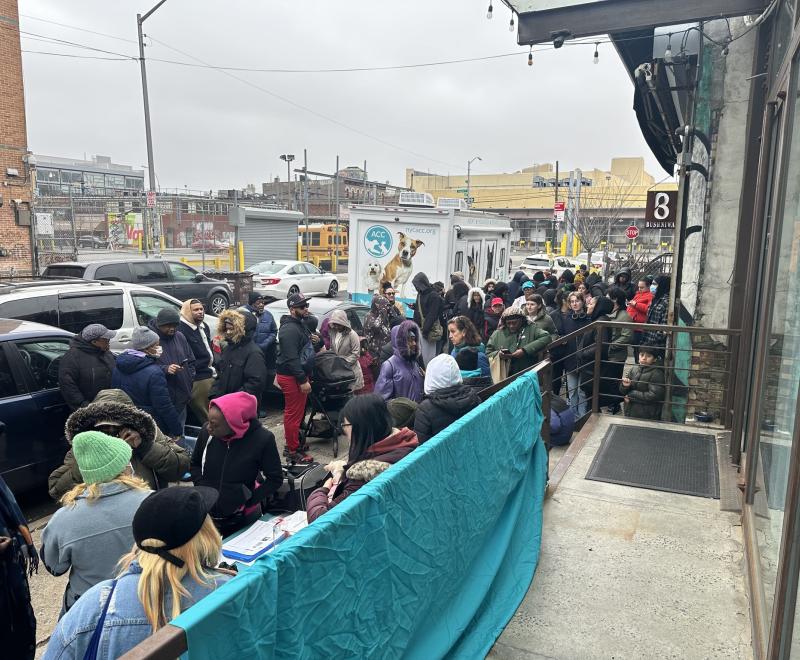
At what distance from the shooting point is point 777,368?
12.1 ft

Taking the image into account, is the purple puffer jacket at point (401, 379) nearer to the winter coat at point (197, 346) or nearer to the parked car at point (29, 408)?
the winter coat at point (197, 346)

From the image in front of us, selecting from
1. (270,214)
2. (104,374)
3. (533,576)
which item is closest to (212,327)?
(104,374)

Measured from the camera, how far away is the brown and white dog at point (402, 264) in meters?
14.2

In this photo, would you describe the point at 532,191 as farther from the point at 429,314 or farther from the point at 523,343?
the point at 523,343

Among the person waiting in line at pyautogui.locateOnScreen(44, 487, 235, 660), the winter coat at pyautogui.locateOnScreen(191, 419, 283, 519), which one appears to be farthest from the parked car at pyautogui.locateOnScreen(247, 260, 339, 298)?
the person waiting in line at pyautogui.locateOnScreen(44, 487, 235, 660)

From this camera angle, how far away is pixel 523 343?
299 inches

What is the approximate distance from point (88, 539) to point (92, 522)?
0.07m

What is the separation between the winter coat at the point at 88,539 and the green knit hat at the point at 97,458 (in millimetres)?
63

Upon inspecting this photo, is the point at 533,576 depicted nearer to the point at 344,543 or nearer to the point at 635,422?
the point at 344,543

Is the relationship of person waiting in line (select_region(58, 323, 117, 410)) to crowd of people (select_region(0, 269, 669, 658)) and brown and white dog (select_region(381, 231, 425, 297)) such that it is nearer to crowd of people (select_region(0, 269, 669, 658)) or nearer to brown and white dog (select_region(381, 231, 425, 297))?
crowd of people (select_region(0, 269, 669, 658))

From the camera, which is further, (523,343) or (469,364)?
(523,343)

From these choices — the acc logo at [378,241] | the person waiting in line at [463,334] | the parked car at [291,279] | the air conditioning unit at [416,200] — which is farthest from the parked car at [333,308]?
the parked car at [291,279]

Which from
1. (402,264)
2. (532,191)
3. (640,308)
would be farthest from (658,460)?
(532,191)

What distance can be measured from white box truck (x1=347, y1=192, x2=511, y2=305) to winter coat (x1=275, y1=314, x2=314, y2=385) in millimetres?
7082
